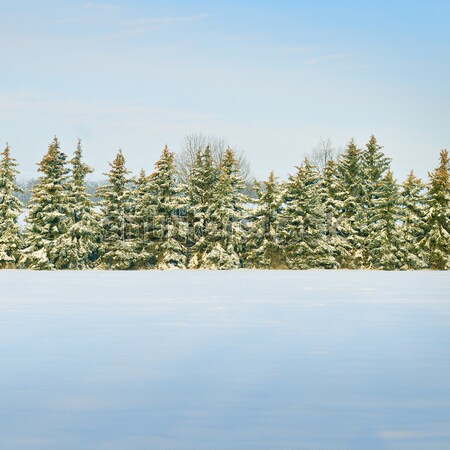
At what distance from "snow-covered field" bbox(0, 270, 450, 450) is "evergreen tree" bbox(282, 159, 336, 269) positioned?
38.4 meters

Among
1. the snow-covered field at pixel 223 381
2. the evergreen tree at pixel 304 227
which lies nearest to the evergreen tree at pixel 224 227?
the evergreen tree at pixel 304 227

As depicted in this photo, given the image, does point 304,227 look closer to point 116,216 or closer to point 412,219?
point 412,219

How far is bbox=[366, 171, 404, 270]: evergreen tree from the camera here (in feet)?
168

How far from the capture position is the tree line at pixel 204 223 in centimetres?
4912

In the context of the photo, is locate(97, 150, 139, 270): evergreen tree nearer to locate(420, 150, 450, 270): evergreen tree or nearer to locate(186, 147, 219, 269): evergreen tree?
locate(186, 147, 219, 269): evergreen tree

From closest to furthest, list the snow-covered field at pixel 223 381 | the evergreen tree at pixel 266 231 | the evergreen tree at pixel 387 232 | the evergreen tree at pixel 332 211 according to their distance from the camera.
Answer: the snow-covered field at pixel 223 381
the evergreen tree at pixel 266 231
the evergreen tree at pixel 387 232
the evergreen tree at pixel 332 211

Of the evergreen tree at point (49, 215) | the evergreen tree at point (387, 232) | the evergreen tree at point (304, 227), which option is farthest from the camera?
the evergreen tree at point (387, 232)

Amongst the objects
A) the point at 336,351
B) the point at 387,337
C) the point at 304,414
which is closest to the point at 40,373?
the point at 304,414

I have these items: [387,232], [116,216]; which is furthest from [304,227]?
[116,216]

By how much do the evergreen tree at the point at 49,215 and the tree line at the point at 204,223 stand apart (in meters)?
0.07

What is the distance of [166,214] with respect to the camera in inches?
1978

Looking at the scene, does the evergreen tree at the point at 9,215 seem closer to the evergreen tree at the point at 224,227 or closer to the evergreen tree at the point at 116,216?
the evergreen tree at the point at 116,216

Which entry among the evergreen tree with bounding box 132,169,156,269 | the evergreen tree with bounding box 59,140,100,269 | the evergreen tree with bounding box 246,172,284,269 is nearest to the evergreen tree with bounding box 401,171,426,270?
the evergreen tree with bounding box 246,172,284,269

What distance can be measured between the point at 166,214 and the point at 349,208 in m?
14.9
